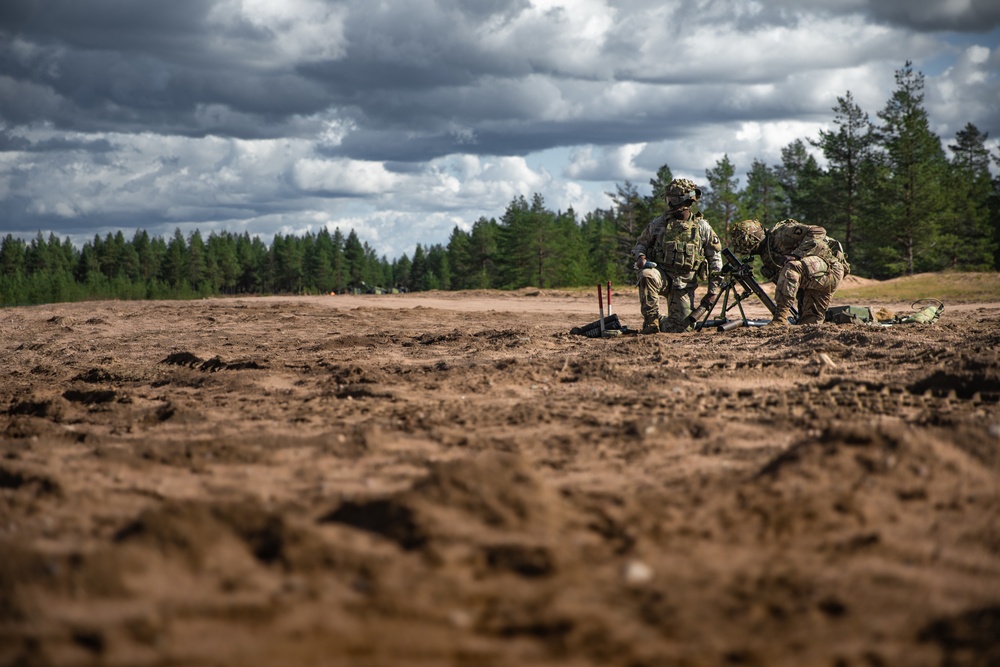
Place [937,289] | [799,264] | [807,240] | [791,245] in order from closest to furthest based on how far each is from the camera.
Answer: [799,264], [807,240], [791,245], [937,289]

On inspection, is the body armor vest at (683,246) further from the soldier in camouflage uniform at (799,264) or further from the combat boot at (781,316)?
the combat boot at (781,316)

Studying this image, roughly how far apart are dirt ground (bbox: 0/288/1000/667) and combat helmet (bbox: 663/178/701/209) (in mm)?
5344

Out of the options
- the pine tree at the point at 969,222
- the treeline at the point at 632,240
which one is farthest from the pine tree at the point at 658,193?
the pine tree at the point at 969,222

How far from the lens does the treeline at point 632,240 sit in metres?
45.3

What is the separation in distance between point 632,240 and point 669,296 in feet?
139

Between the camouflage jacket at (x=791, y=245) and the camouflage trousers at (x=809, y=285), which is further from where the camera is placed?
the camouflage jacket at (x=791, y=245)

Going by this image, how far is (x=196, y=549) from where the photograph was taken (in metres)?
3.59

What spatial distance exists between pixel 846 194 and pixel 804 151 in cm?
2624

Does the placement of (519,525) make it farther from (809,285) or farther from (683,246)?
(809,285)

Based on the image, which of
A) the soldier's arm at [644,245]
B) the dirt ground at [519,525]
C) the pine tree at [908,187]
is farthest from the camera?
the pine tree at [908,187]

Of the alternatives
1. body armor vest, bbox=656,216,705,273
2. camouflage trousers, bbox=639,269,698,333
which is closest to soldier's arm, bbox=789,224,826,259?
body armor vest, bbox=656,216,705,273

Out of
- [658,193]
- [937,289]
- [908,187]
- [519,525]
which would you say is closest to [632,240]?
[658,193]

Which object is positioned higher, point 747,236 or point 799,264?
point 747,236

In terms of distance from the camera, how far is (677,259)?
13.6m
